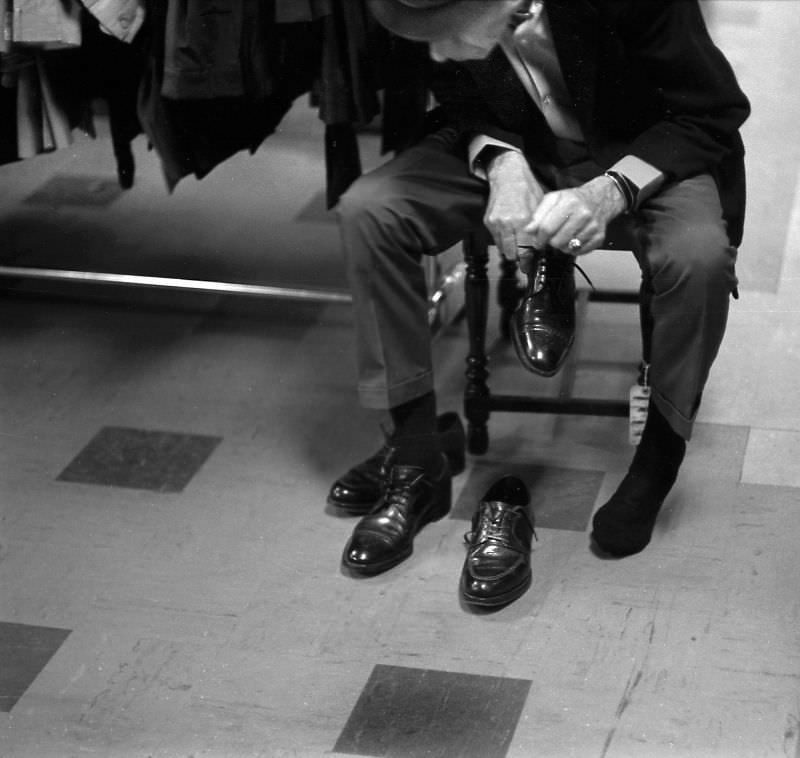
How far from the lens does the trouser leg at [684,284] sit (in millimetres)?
1433

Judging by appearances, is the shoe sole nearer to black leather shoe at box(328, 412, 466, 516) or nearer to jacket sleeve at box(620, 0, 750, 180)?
black leather shoe at box(328, 412, 466, 516)

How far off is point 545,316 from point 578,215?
0.13 m

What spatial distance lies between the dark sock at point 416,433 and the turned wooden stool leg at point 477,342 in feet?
0.45

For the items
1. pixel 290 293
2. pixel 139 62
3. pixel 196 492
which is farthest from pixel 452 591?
pixel 139 62

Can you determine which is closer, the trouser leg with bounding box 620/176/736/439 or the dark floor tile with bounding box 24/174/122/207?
the trouser leg with bounding box 620/176/736/439

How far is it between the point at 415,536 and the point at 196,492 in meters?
0.32

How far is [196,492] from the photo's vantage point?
5.82 feet

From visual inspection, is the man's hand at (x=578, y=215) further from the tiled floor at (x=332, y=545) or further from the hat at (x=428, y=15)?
the hat at (x=428, y=15)

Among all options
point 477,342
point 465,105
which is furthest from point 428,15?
point 477,342

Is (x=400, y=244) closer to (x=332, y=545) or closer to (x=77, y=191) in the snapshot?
(x=332, y=545)

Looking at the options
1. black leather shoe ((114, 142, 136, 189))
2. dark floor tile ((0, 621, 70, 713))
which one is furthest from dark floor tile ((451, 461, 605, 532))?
black leather shoe ((114, 142, 136, 189))

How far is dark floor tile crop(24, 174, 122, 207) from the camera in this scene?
2.03m

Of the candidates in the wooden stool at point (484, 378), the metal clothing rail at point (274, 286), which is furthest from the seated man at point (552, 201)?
the metal clothing rail at point (274, 286)

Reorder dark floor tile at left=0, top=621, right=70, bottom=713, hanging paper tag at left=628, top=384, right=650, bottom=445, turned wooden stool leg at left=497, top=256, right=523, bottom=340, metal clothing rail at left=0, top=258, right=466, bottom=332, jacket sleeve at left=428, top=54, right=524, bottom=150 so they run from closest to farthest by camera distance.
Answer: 1. dark floor tile at left=0, top=621, right=70, bottom=713
2. jacket sleeve at left=428, top=54, right=524, bottom=150
3. hanging paper tag at left=628, top=384, right=650, bottom=445
4. turned wooden stool leg at left=497, top=256, right=523, bottom=340
5. metal clothing rail at left=0, top=258, right=466, bottom=332
